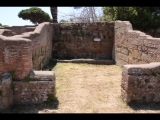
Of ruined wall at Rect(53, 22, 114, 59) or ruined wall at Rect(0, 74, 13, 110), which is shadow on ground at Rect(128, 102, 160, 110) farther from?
ruined wall at Rect(53, 22, 114, 59)

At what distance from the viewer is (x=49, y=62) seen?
12047 millimetres

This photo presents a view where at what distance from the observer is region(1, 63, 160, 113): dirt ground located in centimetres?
564

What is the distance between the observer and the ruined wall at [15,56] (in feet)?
18.7

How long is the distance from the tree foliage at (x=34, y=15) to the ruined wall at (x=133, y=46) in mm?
16098

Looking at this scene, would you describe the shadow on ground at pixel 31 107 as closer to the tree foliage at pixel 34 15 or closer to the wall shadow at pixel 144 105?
the wall shadow at pixel 144 105

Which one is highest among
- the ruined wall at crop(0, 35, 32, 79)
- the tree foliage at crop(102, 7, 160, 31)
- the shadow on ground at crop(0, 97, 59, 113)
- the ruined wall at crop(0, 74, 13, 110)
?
the tree foliage at crop(102, 7, 160, 31)

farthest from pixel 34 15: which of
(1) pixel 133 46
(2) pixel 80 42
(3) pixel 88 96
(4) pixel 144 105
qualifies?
(4) pixel 144 105

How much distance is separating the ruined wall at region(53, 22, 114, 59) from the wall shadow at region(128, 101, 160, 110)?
23.6 ft

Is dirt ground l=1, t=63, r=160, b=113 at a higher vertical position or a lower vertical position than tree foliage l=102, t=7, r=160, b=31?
lower

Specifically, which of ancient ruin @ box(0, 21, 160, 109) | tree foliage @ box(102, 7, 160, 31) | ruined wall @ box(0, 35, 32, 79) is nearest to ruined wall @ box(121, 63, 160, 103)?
ancient ruin @ box(0, 21, 160, 109)

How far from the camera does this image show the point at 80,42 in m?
13.2

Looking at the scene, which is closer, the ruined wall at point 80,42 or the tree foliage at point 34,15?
the ruined wall at point 80,42

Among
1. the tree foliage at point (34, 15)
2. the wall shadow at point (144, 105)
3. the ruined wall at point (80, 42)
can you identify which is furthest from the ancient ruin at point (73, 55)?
the tree foliage at point (34, 15)
